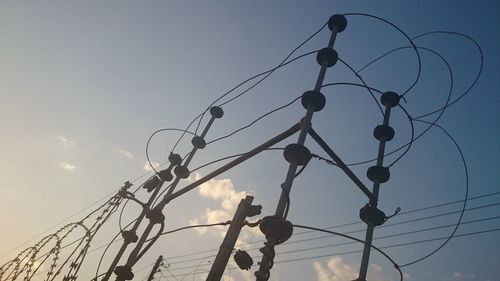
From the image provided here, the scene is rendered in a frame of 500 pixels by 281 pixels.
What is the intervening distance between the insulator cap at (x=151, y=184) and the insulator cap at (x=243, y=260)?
414 cm

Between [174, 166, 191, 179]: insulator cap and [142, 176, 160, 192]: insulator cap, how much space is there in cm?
57

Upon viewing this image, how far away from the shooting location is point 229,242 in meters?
3.84

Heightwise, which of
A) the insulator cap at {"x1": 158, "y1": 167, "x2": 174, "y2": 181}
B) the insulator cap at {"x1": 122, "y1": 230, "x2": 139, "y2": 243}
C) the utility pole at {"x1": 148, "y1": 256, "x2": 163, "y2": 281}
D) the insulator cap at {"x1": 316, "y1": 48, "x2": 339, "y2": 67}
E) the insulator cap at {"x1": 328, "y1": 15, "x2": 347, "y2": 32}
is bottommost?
the insulator cap at {"x1": 122, "y1": 230, "x2": 139, "y2": 243}

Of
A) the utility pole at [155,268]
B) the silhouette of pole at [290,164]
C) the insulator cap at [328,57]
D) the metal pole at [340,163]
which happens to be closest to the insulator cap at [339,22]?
the silhouette of pole at [290,164]

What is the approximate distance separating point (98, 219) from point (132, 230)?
453 cm

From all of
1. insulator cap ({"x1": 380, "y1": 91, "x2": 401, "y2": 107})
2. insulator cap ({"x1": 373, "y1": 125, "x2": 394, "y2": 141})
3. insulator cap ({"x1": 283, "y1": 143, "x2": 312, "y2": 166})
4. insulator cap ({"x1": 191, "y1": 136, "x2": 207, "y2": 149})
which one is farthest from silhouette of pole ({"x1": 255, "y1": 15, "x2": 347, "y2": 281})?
insulator cap ({"x1": 191, "y1": 136, "x2": 207, "y2": 149})

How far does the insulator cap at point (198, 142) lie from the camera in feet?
26.0

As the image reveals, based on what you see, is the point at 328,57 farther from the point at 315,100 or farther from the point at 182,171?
the point at 182,171

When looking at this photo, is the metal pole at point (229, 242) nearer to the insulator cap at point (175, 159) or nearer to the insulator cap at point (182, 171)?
the insulator cap at point (182, 171)

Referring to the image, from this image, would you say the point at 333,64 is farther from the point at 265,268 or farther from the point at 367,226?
the point at 265,268

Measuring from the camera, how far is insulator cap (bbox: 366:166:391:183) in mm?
5484

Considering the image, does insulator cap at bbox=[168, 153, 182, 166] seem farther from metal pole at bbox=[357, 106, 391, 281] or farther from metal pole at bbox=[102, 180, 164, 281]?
metal pole at bbox=[357, 106, 391, 281]

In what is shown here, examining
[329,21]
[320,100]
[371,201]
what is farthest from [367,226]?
[329,21]

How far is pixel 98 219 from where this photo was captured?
10.7 m
